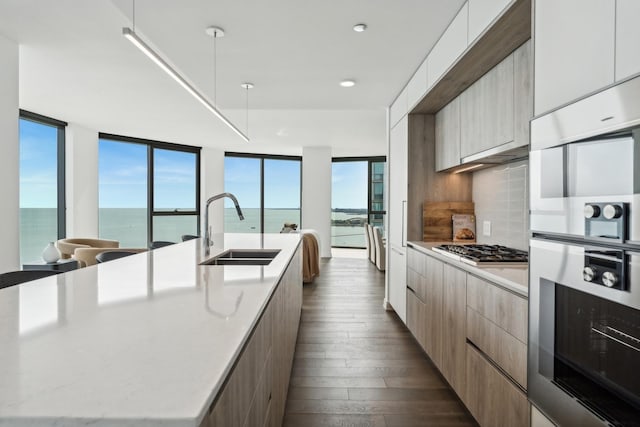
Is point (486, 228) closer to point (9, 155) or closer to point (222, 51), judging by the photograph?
point (222, 51)

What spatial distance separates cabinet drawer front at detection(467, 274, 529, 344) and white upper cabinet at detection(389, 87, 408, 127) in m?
2.12

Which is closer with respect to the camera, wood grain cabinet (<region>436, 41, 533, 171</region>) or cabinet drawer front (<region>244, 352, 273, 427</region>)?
cabinet drawer front (<region>244, 352, 273, 427</region>)

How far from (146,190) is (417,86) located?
6.47m

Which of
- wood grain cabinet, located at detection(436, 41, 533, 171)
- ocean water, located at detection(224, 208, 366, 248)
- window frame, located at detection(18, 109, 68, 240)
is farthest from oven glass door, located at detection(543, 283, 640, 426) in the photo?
ocean water, located at detection(224, 208, 366, 248)

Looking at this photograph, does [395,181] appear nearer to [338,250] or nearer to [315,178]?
[315,178]

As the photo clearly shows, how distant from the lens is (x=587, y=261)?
1.06m

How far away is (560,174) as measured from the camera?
1.18m

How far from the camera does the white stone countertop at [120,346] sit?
22.0 inches

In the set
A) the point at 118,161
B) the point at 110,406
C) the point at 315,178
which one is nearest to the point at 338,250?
the point at 315,178

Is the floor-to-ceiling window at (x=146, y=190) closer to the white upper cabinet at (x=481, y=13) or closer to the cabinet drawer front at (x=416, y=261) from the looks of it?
the cabinet drawer front at (x=416, y=261)

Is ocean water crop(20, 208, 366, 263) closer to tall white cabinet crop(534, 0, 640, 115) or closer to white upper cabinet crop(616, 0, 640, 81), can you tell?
tall white cabinet crop(534, 0, 640, 115)

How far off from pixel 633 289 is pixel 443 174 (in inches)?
99.8

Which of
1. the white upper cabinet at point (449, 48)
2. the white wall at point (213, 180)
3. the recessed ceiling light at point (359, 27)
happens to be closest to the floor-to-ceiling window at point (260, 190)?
the white wall at point (213, 180)

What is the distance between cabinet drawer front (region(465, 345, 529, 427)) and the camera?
1.48 m
